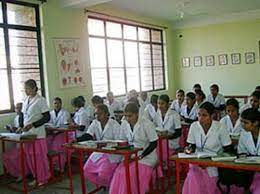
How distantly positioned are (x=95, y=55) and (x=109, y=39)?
64cm

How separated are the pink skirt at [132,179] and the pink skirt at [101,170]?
357 millimetres

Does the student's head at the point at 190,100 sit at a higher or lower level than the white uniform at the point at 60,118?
higher

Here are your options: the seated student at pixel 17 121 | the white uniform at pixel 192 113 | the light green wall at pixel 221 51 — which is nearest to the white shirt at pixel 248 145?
the white uniform at pixel 192 113

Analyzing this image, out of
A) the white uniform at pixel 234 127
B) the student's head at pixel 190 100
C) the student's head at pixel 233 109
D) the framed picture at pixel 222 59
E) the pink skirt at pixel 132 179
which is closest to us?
the pink skirt at pixel 132 179

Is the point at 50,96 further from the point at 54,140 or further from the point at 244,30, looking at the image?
the point at 244,30

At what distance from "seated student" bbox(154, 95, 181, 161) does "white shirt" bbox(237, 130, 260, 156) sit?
1.20m

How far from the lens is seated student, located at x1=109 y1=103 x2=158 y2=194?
3225 millimetres

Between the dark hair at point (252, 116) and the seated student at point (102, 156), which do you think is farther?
the seated student at point (102, 156)

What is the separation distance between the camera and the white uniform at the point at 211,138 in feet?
10.1

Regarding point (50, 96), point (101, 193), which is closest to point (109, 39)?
point (50, 96)

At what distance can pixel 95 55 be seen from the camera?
6.98m

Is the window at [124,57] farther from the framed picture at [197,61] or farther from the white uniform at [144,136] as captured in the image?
the white uniform at [144,136]

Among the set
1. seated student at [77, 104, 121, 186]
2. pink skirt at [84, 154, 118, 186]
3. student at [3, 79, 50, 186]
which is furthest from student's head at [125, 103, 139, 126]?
student at [3, 79, 50, 186]

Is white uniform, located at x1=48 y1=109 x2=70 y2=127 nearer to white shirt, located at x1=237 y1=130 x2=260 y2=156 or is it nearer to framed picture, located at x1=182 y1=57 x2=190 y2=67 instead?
white shirt, located at x1=237 y1=130 x2=260 y2=156
